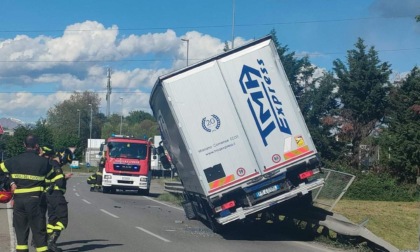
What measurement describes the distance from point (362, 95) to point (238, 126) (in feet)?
144

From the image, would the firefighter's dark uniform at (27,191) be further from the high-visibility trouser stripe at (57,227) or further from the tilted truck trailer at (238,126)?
the tilted truck trailer at (238,126)

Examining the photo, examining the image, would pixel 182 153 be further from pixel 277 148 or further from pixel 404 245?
pixel 404 245

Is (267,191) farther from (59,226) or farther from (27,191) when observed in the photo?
(27,191)

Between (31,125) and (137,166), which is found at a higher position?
(31,125)

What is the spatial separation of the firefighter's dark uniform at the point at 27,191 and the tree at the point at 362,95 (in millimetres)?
46666

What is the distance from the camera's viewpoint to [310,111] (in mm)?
59312

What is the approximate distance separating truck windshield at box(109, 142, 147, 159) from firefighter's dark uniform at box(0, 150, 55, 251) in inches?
879

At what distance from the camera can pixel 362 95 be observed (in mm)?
56438

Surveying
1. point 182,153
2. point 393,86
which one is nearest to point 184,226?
point 182,153

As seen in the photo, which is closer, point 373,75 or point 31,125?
point 373,75

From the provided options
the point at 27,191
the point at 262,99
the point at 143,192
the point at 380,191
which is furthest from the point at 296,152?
the point at 380,191

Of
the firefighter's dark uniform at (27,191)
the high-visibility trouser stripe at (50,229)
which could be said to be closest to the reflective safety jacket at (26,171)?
the firefighter's dark uniform at (27,191)

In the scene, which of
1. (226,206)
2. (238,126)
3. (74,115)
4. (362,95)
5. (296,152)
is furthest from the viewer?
(74,115)

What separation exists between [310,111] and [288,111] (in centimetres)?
4543
